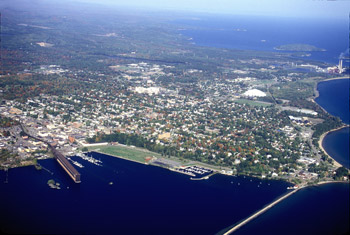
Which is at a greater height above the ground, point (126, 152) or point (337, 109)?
point (337, 109)

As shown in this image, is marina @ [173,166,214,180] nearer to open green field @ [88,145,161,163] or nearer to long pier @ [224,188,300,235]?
open green field @ [88,145,161,163]

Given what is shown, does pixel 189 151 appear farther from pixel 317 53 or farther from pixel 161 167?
pixel 317 53

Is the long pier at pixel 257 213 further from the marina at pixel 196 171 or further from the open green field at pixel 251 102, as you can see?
the open green field at pixel 251 102

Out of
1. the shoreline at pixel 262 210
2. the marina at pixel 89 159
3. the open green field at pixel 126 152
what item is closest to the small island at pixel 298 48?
the open green field at pixel 126 152

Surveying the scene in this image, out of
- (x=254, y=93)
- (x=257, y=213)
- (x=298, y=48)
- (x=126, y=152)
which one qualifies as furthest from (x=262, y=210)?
(x=298, y=48)

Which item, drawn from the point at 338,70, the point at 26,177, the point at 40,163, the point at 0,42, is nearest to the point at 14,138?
the point at 40,163

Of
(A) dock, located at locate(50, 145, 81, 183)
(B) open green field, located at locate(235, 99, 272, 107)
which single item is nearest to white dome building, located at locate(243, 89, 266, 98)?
(B) open green field, located at locate(235, 99, 272, 107)

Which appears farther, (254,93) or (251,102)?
(254,93)

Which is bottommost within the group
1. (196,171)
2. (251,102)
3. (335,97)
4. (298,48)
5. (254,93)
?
(196,171)

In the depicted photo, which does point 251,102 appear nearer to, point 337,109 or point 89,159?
point 337,109

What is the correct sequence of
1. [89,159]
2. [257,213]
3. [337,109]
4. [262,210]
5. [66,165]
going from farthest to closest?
[337,109] < [89,159] < [66,165] < [262,210] < [257,213]
